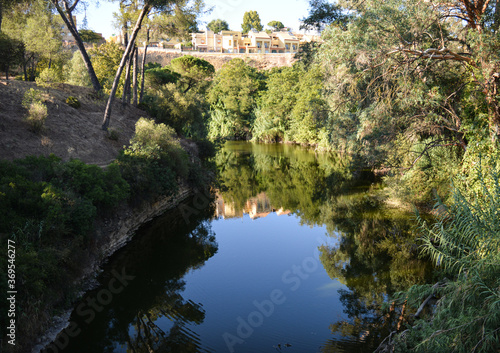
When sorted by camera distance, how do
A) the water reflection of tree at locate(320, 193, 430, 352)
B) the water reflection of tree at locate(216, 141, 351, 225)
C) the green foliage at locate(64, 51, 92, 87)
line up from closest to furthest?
the water reflection of tree at locate(320, 193, 430, 352) → the water reflection of tree at locate(216, 141, 351, 225) → the green foliage at locate(64, 51, 92, 87)

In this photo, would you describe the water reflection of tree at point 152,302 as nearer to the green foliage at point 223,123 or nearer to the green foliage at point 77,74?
the green foliage at point 77,74

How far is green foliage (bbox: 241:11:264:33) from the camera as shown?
11426cm

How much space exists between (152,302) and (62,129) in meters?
11.0

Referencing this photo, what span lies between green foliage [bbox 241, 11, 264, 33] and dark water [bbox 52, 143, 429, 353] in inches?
4122

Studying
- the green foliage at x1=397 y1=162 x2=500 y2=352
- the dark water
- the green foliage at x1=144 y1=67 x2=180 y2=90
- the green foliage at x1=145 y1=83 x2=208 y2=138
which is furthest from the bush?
the green foliage at x1=397 y1=162 x2=500 y2=352

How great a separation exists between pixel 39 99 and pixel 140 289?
39.9 feet

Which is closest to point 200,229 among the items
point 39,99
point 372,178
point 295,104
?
point 39,99

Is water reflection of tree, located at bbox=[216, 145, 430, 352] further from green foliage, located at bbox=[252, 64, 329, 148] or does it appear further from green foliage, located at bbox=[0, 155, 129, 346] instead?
green foliage, located at bbox=[252, 64, 329, 148]

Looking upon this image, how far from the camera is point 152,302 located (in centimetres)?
968

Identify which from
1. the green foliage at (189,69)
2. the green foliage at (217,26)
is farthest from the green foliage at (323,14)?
the green foliage at (217,26)

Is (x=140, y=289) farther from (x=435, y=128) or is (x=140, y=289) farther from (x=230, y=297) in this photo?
(x=435, y=128)

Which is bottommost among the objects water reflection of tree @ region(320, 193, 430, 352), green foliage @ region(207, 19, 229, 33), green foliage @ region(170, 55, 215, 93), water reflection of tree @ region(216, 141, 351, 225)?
water reflection of tree @ region(216, 141, 351, 225)

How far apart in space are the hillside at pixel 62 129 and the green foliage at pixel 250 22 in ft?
326

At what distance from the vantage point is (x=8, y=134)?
14.3 meters
